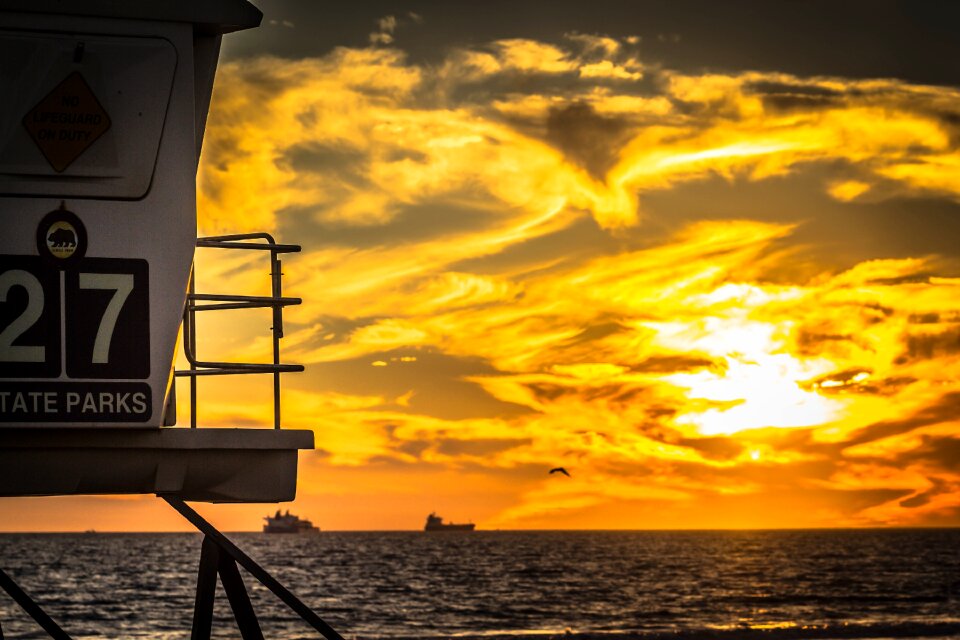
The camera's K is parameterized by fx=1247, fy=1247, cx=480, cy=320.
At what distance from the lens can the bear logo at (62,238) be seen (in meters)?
8.39

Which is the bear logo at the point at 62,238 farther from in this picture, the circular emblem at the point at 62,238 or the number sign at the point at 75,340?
the number sign at the point at 75,340

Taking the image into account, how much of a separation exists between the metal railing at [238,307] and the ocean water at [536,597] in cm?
1421

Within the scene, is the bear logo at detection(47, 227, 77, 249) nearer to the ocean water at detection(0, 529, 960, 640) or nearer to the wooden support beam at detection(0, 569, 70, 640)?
the wooden support beam at detection(0, 569, 70, 640)

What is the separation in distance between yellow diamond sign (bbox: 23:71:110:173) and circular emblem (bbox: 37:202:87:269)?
0.34 m

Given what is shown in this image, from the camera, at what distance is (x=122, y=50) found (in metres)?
8.61

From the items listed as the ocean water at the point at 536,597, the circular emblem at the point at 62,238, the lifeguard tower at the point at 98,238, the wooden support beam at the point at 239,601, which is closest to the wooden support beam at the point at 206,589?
the wooden support beam at the point at 239,601

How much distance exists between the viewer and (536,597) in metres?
64.2

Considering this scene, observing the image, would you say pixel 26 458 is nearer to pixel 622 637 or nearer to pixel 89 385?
pixel 89 385

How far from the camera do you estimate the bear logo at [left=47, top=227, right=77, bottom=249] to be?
330 inches

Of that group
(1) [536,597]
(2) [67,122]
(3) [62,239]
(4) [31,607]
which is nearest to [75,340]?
(3) [62,239]

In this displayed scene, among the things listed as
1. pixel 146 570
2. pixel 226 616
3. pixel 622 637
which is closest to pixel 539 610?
pixel 226 616

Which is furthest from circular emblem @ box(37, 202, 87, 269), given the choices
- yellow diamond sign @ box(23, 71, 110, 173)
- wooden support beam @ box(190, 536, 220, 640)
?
wooden support beam @ box(190, 536, 220, 640)

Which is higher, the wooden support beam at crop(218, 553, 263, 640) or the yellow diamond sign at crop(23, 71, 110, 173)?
the yellow diamond sign at crop(23, 71, 110, 173)

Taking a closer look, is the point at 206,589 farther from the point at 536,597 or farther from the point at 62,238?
the point at 536,597
